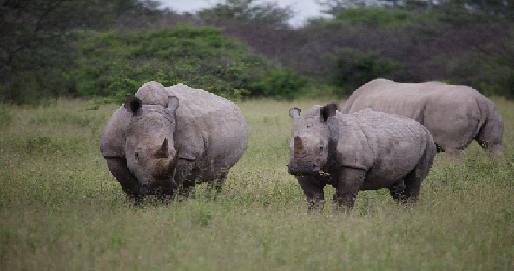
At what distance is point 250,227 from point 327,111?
4.60ft

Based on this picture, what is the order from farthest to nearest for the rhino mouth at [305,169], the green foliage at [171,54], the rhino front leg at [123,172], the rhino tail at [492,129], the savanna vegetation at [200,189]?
the green foliage at [171,54], the rhino tail at [492,129], the rhino front leg at [123,172], the rhino mouth at [305,169], the savanna vegetation at [200,189]

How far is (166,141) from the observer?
7188mm

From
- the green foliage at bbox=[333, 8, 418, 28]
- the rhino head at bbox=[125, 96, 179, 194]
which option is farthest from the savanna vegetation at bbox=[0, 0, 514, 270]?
the green foliage at bbox=[333, 8, 418, 28]

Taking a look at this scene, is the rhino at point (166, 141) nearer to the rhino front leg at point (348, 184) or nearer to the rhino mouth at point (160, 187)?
the rhino mouth at point (160, 187)

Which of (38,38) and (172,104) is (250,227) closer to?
(172,104)

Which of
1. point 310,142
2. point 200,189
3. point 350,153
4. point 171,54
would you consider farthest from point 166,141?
point 171,54

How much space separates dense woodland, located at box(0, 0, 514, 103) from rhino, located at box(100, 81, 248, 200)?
22.4 feet

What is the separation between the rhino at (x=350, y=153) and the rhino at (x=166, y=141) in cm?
108

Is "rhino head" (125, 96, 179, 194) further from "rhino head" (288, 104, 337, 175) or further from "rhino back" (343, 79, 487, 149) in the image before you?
"rhino back" (343, 79, 487, 149)

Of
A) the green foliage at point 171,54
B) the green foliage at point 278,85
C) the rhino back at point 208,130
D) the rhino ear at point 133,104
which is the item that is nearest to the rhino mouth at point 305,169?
the rhino back at point 208,130

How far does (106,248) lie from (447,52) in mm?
30392

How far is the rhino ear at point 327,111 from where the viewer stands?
7.35 metres

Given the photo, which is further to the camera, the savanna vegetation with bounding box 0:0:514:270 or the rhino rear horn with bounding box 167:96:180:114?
the rhino rear horn with bounding box 167:96:180:114

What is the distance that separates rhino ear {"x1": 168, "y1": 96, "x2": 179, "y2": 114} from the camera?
770 centimetres
